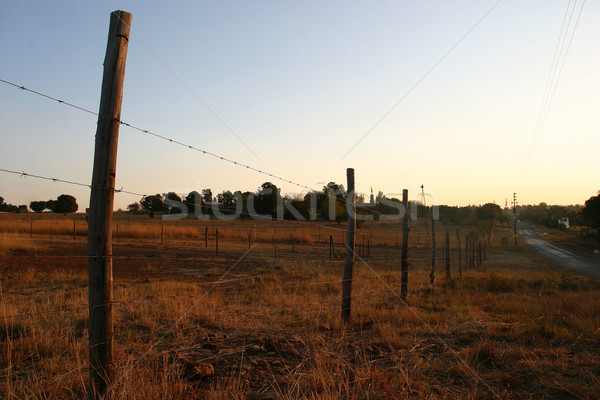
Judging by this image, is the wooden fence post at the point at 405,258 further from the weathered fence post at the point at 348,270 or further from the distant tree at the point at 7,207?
the distant tree at the point at 7,207

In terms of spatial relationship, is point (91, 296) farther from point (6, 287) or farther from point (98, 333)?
point (6, 287)

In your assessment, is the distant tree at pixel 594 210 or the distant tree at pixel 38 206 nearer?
the distant tree at pixel 594 210

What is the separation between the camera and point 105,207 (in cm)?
350

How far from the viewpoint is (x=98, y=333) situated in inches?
139

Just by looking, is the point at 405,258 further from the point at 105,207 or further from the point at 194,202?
the point at 105,207

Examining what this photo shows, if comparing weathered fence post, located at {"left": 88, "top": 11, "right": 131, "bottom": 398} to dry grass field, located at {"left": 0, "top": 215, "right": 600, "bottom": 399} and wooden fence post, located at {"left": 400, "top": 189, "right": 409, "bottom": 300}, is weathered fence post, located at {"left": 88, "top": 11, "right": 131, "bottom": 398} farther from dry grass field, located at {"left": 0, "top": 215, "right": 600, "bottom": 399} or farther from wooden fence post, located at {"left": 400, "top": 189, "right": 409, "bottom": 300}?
wooden fence post, located at {"left": 400, "top": 189, "right": 409, "bottom": 300}

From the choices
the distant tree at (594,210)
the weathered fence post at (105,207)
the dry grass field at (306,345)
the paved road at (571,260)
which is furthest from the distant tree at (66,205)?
the distant tree at (594,210)

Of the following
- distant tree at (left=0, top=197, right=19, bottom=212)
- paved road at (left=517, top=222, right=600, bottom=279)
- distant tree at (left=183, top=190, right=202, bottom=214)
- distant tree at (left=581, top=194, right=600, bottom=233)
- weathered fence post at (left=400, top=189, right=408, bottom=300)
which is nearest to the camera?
distant tree at (left=183, top=190, right=202, bottom=214)

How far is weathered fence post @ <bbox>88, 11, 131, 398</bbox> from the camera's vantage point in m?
3.47

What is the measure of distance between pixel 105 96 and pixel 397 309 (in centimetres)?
672

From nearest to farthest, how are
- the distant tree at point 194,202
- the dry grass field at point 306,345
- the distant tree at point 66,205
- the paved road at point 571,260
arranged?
the dry grass field at point 306,345, the distant tree at point 194,202, the paved road at point 571,260, the distant tree at point 66,205

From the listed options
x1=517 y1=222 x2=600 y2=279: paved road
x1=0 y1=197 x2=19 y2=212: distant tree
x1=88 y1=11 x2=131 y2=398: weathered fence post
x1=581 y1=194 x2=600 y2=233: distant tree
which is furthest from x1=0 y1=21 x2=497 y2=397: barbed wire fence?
x1=0 y1=197 x2=19 y2=212: distant tree

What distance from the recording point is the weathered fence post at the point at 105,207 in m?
3.47

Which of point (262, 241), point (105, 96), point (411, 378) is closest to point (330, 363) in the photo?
point (411, 378)
